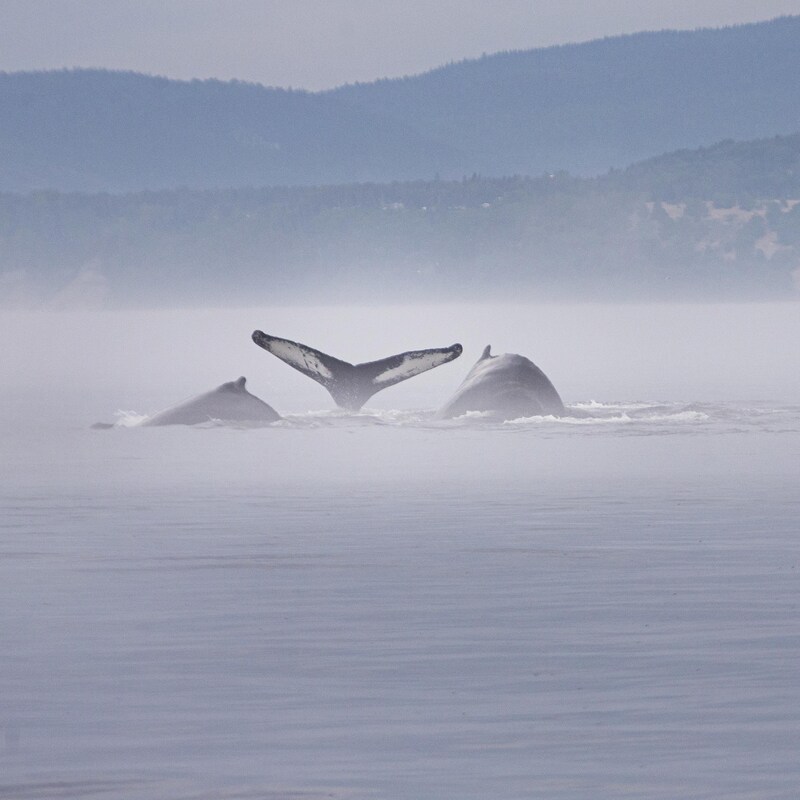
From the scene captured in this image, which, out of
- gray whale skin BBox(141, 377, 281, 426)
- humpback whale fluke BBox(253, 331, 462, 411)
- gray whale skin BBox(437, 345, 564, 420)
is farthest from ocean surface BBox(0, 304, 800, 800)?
gray whale skin BBox(141, 377, 281, 426)

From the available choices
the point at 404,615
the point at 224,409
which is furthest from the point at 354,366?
the point at 404,615

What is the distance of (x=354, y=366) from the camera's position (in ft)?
115

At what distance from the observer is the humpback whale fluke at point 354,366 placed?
32875mm

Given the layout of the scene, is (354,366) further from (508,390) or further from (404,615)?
(404,615)

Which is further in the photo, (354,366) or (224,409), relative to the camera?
(224,409)

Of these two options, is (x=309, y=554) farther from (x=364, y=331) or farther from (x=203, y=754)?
(x=364, y=331)

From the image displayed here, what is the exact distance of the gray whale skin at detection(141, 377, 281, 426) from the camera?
3603cm

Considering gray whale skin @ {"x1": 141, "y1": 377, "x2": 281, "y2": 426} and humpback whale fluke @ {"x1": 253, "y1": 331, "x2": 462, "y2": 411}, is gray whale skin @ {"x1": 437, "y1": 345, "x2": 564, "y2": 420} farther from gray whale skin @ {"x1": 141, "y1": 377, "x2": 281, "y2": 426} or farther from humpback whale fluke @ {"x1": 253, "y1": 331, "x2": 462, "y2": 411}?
gray whale skin @ {"x1": 141, "y1": 377, "x2": 281, "y2": 426}

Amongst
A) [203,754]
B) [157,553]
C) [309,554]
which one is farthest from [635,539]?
[203,754]

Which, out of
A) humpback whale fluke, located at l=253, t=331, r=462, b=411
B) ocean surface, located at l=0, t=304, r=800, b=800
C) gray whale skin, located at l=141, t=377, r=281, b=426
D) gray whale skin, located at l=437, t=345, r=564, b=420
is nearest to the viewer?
ocean surface, located at l=0, t=304, r=800, b=800

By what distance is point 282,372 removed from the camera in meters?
71.9

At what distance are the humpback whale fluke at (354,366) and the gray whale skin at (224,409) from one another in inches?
54.3

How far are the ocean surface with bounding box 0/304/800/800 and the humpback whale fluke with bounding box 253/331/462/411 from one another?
118 centimetres

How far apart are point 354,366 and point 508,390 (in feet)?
8.86
